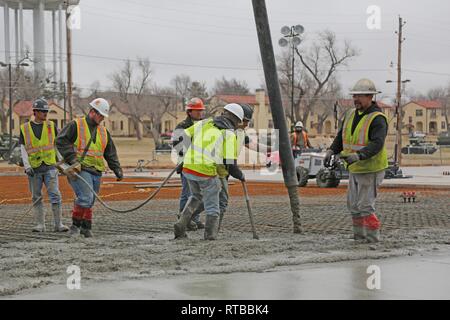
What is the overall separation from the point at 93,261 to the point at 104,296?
1791mm

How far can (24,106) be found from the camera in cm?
9062

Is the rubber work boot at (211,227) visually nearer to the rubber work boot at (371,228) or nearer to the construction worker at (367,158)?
the construction worker at (367,158)

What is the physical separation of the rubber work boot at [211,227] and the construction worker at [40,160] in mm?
2462

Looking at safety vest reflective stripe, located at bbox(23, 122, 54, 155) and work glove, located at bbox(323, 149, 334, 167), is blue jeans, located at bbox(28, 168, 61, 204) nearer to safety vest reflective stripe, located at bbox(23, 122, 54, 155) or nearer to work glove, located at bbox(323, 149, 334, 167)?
safety vest reflective stripe, located at bbox(23, 122, 54, 155)

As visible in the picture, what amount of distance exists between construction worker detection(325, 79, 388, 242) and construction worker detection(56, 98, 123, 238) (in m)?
3.23

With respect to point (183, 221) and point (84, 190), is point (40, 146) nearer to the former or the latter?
point (84, 190)

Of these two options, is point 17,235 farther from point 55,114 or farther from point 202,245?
point 55,114

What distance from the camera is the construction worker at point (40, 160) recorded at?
449 inches

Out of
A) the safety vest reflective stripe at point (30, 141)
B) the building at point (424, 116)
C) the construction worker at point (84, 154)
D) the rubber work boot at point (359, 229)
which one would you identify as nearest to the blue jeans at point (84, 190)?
the construction worker at point (84, 154)

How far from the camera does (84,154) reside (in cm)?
1048

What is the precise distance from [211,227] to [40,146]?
3.09 meters

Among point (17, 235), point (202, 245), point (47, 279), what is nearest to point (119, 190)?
point (17, 235)

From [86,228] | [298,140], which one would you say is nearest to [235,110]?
[86,228]

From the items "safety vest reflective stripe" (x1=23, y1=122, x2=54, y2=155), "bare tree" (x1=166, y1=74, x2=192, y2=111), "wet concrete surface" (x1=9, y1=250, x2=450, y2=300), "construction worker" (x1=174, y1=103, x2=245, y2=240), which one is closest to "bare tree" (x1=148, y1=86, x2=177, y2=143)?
"bare tree" (x1=166, y1=74, x2=192, y2=111)
